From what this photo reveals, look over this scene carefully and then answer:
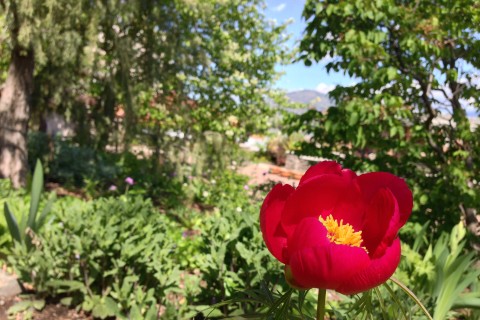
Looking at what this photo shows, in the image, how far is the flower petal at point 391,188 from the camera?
66 cm

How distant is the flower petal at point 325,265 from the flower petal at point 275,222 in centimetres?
7

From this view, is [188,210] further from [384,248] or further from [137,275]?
[384,248]

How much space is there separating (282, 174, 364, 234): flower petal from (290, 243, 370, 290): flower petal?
11 centimetres

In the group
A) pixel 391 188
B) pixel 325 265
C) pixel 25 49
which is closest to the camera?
pixel 325 265

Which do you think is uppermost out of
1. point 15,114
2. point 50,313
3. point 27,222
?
point 15,114

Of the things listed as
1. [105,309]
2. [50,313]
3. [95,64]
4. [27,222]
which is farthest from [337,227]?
[95,64]

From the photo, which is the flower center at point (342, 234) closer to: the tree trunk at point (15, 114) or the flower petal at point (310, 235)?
the flower petal at point (310, 235)

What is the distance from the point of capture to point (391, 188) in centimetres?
67

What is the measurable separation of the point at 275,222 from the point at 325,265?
0.41 ft

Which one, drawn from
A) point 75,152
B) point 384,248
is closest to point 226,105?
point 75,152

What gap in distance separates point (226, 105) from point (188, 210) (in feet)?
14.1

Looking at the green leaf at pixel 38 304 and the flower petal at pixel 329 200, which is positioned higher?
the flower petal at pixel 329 200

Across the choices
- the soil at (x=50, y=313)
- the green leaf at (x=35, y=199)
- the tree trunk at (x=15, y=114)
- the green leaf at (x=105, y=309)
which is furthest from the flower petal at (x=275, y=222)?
the tree trunk at (x=15, y=114)

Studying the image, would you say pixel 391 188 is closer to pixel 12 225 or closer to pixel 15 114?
pixel 12 225
